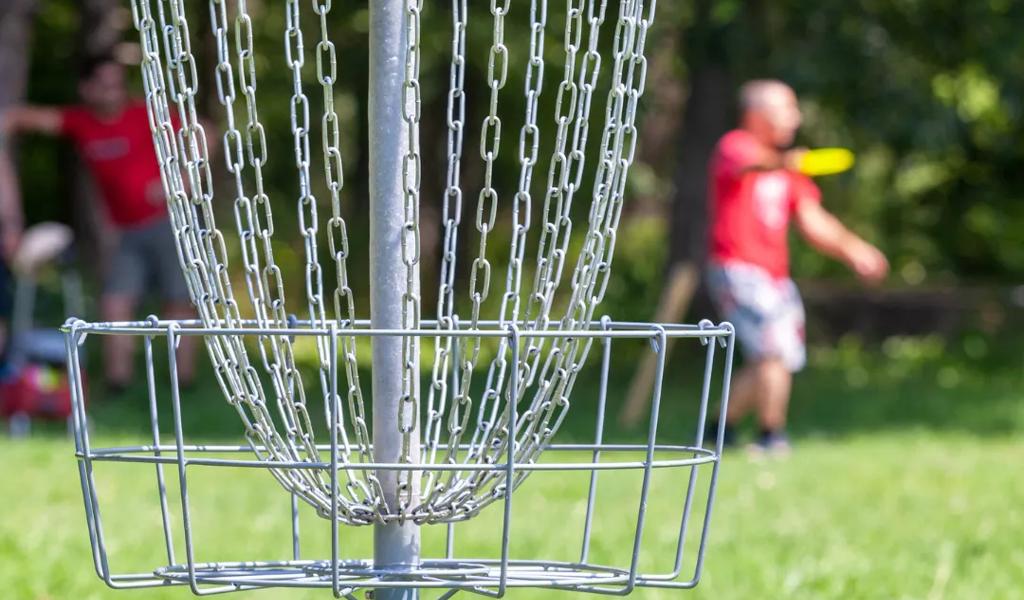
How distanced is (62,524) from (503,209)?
2015 centimetres

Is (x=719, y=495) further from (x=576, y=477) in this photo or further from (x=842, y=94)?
(x=842, y=94)

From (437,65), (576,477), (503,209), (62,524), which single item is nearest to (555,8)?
(437,65)

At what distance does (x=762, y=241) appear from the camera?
847 cm

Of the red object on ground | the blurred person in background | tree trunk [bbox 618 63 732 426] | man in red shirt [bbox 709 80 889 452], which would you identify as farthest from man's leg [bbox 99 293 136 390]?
tree trunk [bbox 618 63 732 426]

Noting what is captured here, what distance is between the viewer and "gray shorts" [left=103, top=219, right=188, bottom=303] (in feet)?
35.0

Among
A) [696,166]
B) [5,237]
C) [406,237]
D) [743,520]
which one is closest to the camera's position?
[406,237]

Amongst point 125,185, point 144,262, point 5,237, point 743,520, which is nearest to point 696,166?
point 144,262

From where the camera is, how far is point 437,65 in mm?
13305

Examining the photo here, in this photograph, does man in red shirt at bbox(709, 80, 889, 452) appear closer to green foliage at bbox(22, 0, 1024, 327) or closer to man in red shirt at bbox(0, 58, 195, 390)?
green foliage at bbox(22, 0, 1024, 327)

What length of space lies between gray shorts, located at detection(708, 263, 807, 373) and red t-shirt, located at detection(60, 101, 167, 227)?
4.07m

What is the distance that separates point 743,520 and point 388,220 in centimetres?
362

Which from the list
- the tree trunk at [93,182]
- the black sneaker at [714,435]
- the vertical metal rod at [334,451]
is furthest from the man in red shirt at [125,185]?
the vertical metal rod at [334,451]

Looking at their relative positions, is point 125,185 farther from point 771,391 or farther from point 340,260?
point 340,260

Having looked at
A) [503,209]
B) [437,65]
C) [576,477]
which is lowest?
[503,209]
